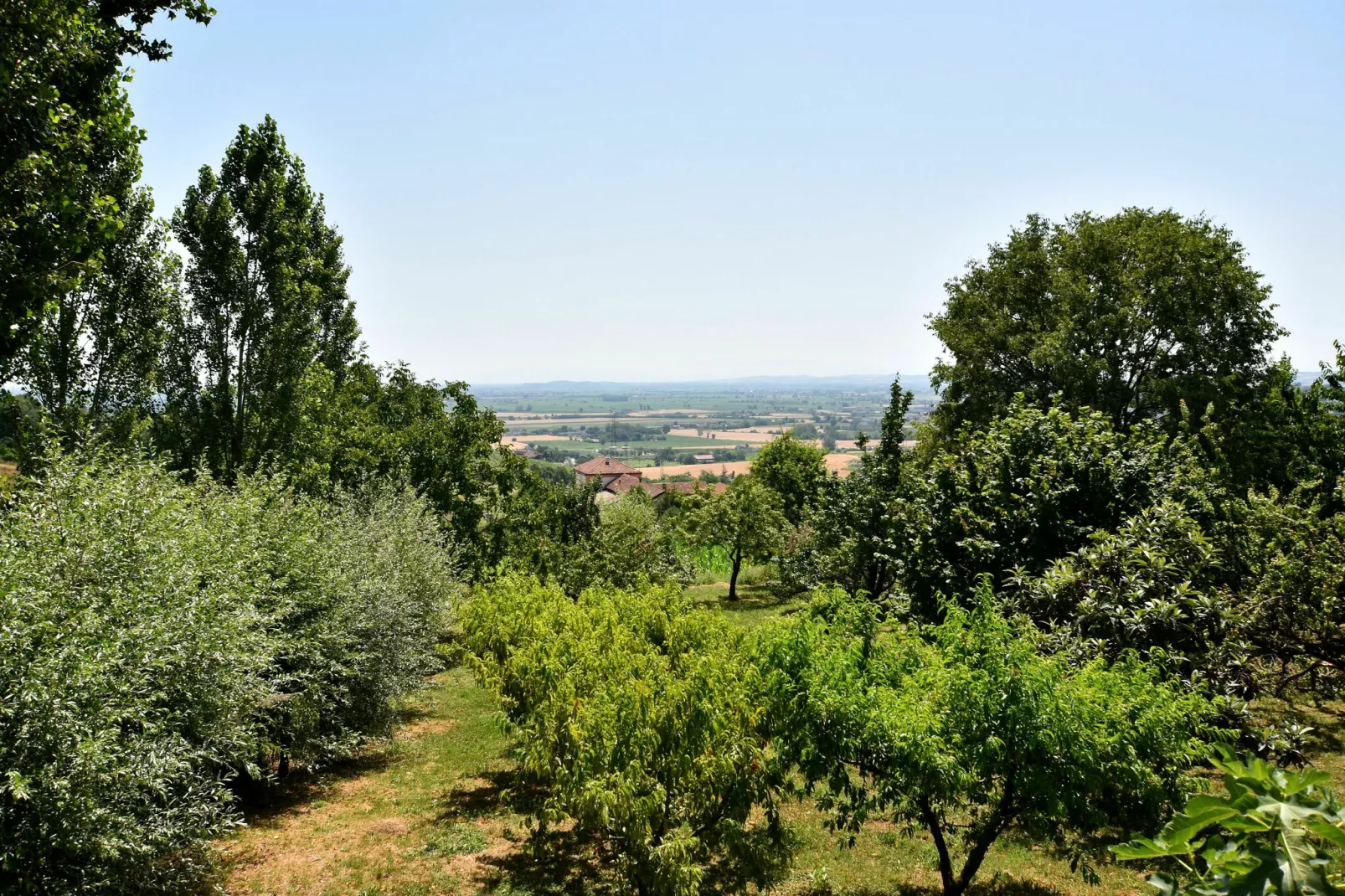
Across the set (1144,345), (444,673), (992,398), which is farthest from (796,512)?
(444,673)

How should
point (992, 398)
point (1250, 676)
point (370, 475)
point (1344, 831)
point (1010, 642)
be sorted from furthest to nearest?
point (992, 398)
point (370, 475)
point (1250, 676)
point (1010, 642)
point (1344, 831)

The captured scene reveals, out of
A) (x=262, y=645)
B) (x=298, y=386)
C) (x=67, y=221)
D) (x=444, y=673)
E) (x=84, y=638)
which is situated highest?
(x=67, y=221)

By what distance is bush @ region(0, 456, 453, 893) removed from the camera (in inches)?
284

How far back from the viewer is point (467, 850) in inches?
480

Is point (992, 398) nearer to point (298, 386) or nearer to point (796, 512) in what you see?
point (796, 512)

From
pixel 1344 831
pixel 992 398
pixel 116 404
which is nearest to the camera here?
pixel 1344 831

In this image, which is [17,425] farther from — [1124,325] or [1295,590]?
[1124,325]

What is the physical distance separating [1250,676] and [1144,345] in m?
21.3

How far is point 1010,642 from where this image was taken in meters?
7.60

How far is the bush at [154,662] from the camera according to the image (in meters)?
7.22

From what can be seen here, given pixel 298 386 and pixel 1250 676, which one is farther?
pixel 298 386

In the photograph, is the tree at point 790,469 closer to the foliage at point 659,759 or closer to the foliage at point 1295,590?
the foliage at point 1295,590

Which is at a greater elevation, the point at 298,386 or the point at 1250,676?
the point at 298,386

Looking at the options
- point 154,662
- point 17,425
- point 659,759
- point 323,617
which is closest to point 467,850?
point 323,617
